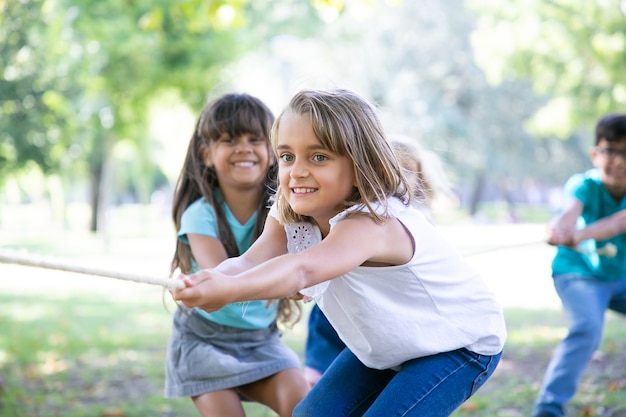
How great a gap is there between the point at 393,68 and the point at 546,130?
54.0ft

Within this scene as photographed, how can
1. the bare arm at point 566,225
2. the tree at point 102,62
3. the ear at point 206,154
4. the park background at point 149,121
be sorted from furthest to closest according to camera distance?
the tree at point 102,62
the park background at point 149,121
the bare arm at point 566,225
the ear at point 206,154

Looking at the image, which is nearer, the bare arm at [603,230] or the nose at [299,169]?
the nose at [299,169]

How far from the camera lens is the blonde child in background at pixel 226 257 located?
308 centimetres

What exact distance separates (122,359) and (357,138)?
4.98 m

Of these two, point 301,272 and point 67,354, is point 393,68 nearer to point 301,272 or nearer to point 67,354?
→ point 67,354

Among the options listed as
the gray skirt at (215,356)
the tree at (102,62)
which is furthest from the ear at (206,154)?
the tree at (102,62)

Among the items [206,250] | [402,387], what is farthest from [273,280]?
[206,250]

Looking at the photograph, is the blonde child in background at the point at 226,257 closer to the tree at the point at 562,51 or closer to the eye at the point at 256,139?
the eye at the point at 256,139

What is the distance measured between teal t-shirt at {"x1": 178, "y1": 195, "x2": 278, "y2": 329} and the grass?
274 millimetres

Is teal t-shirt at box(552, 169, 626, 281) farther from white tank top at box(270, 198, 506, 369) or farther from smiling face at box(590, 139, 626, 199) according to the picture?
white tank top at box(270, 198, 506, 369)

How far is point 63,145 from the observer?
1345 cm

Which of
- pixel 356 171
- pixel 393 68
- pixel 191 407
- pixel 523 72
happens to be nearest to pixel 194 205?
pixel 356 171

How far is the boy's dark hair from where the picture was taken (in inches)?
176

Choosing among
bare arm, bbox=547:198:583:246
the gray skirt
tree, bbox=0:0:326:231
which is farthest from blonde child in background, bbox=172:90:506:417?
tree, bbox=0:0:326:231
